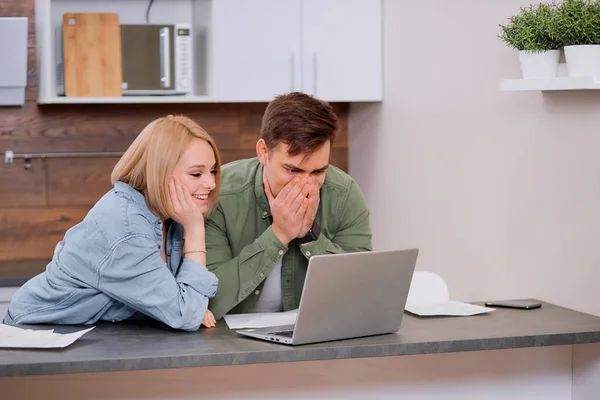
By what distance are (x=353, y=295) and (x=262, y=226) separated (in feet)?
1.99

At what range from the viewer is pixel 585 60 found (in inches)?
82.7

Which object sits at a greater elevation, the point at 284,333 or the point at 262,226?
the point at 262,226

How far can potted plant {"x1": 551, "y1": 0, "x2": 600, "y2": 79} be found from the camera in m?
2.10

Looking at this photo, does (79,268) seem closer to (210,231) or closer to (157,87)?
(210,231)

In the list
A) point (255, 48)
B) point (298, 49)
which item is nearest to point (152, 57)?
point (255, 48)

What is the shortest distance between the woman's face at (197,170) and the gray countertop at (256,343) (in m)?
0.30

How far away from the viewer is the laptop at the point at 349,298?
1707 millimetres

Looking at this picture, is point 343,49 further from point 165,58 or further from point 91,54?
point 91,54

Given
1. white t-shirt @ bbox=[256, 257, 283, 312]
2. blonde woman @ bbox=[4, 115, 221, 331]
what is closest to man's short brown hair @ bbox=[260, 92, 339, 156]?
blonde woman @ bbox=[4, 115, 221, 331]

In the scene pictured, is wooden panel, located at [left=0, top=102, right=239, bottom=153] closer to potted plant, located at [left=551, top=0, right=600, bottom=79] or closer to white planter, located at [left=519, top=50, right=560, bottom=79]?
white planter, located at [left=519, top=50, right=560, bottom=79]

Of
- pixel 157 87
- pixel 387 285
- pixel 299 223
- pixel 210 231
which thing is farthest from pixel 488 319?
Answer: pixel 157 87

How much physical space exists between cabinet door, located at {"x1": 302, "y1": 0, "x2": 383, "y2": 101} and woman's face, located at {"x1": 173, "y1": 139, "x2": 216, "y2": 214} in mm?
1546

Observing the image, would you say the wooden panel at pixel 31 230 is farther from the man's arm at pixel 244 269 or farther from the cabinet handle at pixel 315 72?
the man's arm at pixel 244 269

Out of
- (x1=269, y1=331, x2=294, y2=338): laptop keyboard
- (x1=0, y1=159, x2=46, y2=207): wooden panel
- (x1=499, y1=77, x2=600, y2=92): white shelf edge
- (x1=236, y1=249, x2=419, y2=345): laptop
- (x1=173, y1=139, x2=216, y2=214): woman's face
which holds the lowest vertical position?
(x1=269, y1=331, x2=294, y2=338): laptop keyboard
